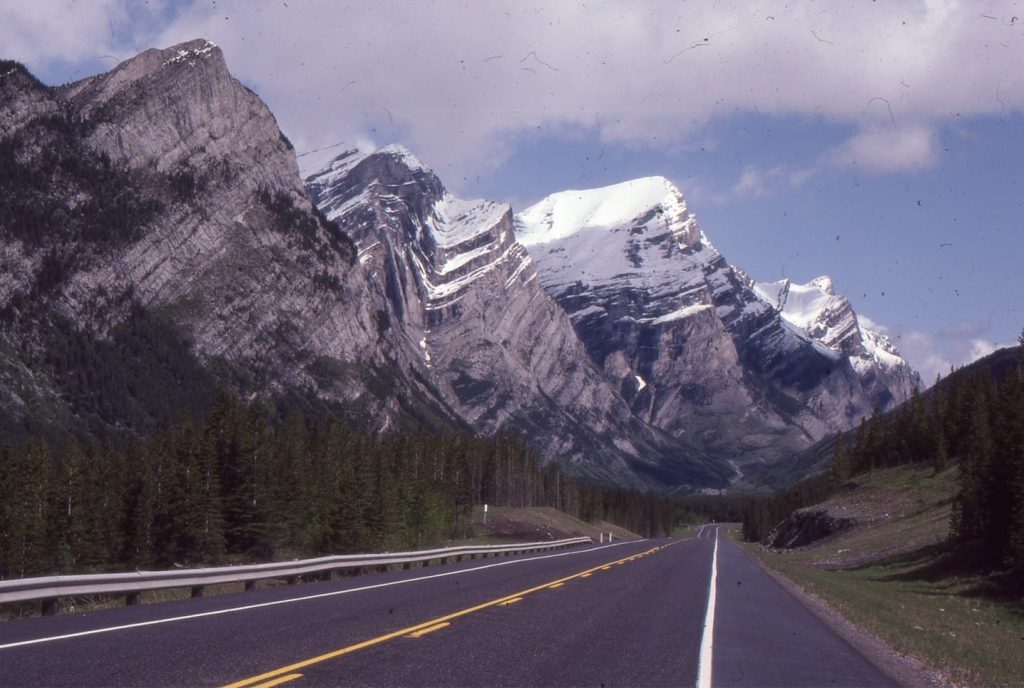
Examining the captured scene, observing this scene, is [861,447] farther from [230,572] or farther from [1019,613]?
[230,572]

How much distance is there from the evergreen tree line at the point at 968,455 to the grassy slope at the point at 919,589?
2.07m

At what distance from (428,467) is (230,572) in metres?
92.9

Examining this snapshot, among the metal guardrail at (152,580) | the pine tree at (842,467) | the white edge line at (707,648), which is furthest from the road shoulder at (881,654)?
the pine tree at (842,467)

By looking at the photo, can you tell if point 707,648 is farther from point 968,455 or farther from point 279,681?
point 968,455

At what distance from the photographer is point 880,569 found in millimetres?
52031

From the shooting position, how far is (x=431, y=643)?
47.8 ft

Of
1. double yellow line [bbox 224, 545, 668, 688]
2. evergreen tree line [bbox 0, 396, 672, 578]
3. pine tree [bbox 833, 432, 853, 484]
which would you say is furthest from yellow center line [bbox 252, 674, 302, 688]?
pine tree [bbox 833, 432, 853, 484]

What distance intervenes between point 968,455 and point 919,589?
21.6 meters

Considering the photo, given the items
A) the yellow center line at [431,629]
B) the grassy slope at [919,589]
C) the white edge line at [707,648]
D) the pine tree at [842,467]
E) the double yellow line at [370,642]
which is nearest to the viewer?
the double yellow line at [370,642]

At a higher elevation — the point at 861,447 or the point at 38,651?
the point at 861,447

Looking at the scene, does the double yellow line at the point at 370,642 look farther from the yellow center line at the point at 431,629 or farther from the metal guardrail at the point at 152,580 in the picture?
the metal guardrail at the point at 152,580

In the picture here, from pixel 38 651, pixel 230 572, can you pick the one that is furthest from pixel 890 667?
pixel 230 572

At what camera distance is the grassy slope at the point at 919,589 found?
755 inches

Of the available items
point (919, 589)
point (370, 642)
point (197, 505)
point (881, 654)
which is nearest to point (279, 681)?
point (370, 642)
